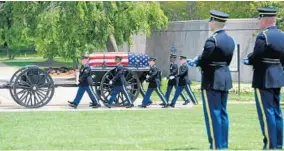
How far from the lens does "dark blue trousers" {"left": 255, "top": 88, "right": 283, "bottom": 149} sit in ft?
29.0

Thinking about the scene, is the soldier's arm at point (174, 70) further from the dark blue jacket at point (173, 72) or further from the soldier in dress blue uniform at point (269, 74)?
the soldier in dress blue uniform at point (269, 74)

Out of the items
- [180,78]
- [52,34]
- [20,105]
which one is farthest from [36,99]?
[52,34]

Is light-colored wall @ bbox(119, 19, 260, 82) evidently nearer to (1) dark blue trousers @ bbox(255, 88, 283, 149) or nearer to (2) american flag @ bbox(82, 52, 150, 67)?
(2) american flag @ bbox(82, 52, 150, 67)

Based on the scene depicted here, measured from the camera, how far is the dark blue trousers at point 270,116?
29.0 ft

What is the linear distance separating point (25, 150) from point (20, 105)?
1073cm

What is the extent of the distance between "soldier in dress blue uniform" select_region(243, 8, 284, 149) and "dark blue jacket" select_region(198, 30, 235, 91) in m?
0.30

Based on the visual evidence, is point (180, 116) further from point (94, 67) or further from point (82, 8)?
point (82, 8)

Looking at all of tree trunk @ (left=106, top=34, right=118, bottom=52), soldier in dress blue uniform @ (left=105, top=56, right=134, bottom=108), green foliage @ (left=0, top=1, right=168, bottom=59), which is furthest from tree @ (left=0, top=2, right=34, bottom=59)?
soldier in dress blue uniform @ (left=105, top=56, right=134, bottom=108)

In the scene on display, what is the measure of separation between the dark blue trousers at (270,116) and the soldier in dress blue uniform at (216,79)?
42 cm

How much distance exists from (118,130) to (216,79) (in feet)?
15.5

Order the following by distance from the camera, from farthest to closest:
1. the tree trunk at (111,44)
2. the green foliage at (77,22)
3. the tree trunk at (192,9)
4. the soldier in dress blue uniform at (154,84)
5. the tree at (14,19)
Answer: the tree trunk at (192,9), the tree trunk at (111,44), the tree at (14,19), the green foliage at (77,22), the soldier in dress blue uniform at (154,84)

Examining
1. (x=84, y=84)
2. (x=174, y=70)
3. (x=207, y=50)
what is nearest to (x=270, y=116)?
(x=207, y=50)

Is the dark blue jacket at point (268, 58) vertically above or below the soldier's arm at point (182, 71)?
above

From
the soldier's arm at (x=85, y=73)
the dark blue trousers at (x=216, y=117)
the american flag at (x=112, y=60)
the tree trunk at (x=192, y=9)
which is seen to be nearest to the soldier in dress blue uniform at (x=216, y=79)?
the dark blue trousers at (x=216, y=117)
